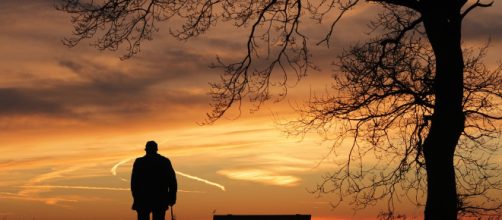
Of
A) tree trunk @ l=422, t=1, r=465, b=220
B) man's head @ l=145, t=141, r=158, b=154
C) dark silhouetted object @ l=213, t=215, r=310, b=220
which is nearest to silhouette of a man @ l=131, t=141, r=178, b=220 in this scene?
man's head @ l=145, t=141, r=158, b=154

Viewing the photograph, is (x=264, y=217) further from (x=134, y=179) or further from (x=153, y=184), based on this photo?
(x=134, y=179)

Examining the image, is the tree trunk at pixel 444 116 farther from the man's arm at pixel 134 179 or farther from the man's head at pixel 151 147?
the man's arm at pixel 134 179

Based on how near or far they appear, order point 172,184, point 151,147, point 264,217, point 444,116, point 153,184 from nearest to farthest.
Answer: point 264,217
point 151,147
point 153,184
point 172,184
point 444,116

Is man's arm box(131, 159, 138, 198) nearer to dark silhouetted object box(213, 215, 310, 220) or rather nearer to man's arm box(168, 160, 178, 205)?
man's arm box(168, 160, 178, 205)

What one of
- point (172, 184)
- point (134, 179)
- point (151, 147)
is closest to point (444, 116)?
point (172, 184)

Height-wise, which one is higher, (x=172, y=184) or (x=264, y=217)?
(x=172, y=184)

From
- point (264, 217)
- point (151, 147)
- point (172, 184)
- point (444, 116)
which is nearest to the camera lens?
point (264, 217)

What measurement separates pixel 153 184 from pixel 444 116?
6.21 m

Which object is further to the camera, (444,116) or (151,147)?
(444,116)

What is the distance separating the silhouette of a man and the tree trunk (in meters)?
5.43

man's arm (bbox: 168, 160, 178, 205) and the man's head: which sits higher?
the man's head

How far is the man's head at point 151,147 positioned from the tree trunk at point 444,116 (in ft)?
19.0

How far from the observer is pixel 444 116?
52.4 feet

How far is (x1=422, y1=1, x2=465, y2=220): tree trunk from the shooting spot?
52.0ft
